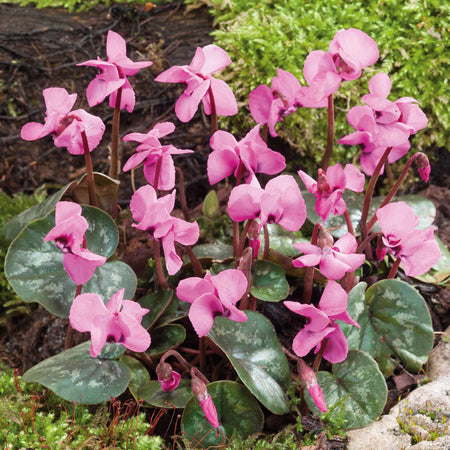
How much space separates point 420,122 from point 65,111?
43.2 inches

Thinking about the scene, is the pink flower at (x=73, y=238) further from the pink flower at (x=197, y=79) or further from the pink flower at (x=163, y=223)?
the pink flower at (x=197, y=79)

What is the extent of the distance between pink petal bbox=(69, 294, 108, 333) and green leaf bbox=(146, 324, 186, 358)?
449mm

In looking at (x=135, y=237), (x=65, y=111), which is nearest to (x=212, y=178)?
(x=65, y=111)

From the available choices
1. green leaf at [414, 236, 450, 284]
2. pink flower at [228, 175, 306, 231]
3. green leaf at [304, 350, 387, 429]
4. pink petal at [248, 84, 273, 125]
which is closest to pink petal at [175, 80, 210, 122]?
pink petal at [248, 84, 273, 125]

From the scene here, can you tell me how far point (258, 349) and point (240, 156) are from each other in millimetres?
614

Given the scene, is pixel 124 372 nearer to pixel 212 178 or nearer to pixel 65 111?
pixel 212 178

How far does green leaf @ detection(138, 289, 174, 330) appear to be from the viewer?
173 centimetres

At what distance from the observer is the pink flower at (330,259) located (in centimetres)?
134

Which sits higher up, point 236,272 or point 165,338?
point 236,272

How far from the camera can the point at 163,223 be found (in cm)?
139

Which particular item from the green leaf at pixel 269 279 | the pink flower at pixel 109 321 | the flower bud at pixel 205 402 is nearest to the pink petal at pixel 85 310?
the pink flower at pixel 109 321

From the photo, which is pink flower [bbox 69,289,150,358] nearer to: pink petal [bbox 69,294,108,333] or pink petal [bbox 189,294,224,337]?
pink petal [bbox 69,294,108,333]

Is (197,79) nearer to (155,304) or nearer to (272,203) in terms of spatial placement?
(272,203)

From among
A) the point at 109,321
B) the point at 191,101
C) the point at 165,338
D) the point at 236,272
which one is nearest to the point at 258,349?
the point at 165,338
